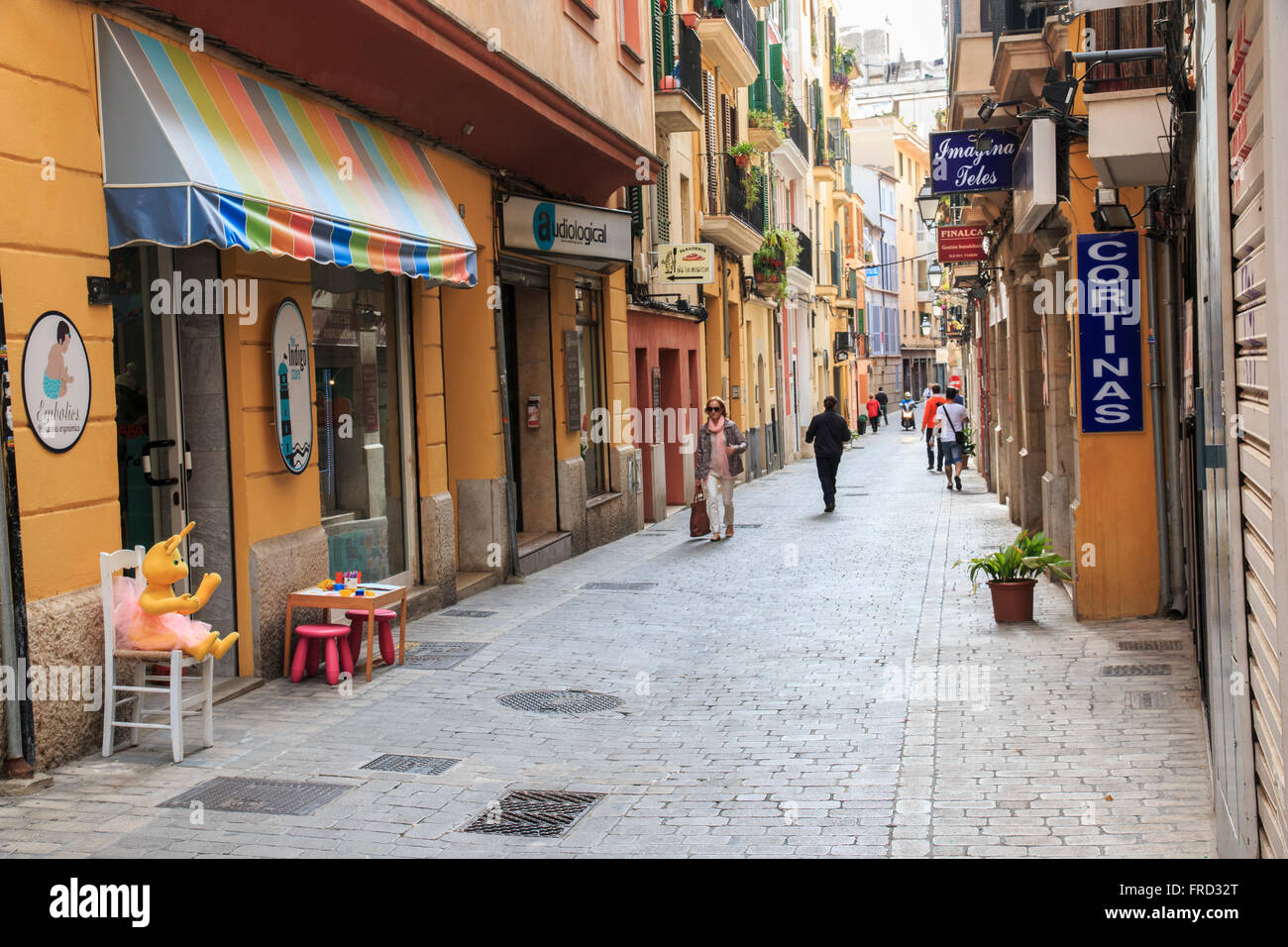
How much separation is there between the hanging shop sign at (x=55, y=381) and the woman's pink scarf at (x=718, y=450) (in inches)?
443

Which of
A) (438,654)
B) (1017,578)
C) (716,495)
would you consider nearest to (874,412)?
(716,495)

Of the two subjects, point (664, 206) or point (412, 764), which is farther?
point (664, 206)

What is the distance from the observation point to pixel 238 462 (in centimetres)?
865

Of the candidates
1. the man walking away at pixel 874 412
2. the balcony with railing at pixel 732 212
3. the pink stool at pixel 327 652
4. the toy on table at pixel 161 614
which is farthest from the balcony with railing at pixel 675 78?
the man walking away at pixel 874 412

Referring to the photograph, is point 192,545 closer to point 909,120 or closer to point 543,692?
point 543,692

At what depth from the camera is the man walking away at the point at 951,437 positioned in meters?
24.6

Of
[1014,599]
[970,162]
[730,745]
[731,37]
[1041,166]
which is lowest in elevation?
[730,745]

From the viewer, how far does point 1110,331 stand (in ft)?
33.7

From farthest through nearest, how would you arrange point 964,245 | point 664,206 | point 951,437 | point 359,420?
point 951,437 → point 664,206 → point 964,245 → point 359,420

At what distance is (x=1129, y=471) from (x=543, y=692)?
194 inches

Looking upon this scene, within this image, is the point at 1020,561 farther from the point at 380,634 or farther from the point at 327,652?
the point at 327,652

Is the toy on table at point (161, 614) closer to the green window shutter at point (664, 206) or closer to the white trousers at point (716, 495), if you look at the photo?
the white trousers at point (716, 495)

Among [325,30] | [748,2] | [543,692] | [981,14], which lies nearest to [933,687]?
[543,692]

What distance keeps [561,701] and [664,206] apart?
14.8 m
